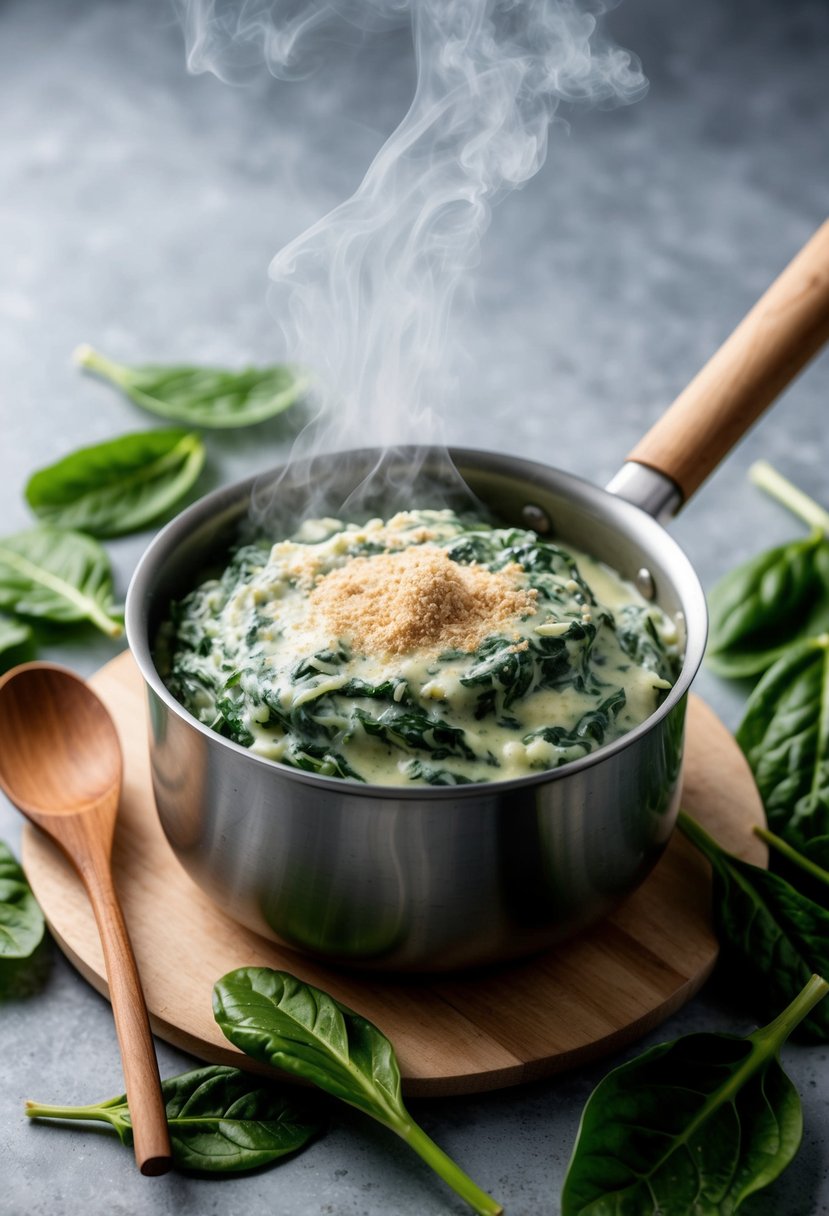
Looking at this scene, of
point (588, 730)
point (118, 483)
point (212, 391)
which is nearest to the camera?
point (588, 730)

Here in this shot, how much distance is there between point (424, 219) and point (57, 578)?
55.5 inches

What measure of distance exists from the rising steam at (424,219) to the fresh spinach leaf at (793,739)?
1.07 meters

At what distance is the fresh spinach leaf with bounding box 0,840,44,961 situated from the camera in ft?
8.65

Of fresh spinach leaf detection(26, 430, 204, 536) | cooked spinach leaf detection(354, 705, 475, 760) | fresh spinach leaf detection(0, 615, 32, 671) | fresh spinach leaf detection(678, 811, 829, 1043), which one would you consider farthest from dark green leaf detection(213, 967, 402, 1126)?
fresh spinach leaf detection(26, 430, 204, 536)

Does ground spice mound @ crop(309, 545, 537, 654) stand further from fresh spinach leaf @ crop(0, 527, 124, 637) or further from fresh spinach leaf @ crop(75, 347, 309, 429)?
fresh spinach leaf @ crop(75, 347, 309, 429)

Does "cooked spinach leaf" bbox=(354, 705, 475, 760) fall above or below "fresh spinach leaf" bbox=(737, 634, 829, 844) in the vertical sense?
below

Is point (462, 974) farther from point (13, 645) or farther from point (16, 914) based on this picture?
point (13, 645)

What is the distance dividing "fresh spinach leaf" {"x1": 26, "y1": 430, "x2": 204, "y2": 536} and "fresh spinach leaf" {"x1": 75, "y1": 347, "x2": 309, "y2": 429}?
223 millimetres

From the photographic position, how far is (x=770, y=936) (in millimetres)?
2555

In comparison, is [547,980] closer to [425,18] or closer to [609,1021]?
[609,1021]

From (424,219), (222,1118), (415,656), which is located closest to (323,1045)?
(222,1118)

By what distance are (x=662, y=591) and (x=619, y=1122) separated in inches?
46.4

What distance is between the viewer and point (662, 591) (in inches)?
114

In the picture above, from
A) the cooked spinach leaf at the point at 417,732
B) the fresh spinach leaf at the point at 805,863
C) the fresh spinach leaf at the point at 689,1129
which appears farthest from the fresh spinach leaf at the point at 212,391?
the fresh spinach leaf at the point at 689,1129
